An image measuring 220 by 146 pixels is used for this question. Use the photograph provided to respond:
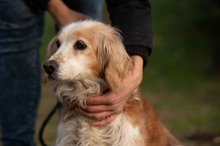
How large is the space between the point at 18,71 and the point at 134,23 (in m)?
0.93

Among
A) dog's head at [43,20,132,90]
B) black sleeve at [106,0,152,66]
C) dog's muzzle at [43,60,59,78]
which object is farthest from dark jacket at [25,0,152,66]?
dog's muzzle at [43,60,59,78]

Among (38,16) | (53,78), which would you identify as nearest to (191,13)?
(38,16)

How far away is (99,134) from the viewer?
3617 mm

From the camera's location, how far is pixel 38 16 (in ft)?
14.0

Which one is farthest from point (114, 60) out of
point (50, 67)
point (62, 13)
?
point (62, 13)

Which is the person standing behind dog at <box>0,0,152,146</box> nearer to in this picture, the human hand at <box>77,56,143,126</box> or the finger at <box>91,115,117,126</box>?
the human hand at <box>77,56,143,126</box>

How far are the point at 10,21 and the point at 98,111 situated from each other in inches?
38.5

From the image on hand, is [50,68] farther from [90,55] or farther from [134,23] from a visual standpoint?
[134,23]

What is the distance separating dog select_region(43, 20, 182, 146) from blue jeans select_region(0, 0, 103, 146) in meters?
0.49

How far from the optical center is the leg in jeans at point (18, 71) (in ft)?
13.4

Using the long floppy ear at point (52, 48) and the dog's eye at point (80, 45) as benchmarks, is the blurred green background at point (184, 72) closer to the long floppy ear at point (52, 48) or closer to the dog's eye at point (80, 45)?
the long floppy ear at point (52, 48)

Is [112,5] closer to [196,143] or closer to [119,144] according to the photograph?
[119,144]

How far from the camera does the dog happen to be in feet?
11.6

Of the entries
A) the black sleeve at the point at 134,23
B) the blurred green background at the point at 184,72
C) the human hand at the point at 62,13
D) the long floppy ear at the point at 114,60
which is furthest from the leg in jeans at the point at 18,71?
the blurred green background at the point at 184,72
